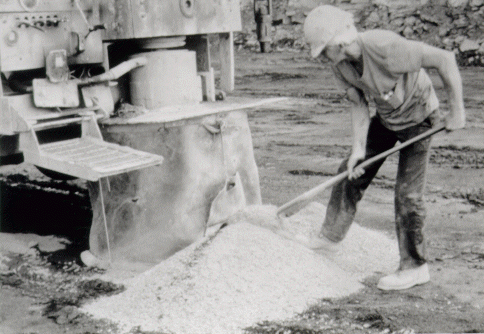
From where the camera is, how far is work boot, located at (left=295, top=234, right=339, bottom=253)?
409cm

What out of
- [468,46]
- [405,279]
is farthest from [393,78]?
[468,46]

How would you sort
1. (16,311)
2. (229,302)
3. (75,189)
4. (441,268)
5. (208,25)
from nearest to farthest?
(229,302)
(16,311)
(441,268)
(208,25)
(75,189)

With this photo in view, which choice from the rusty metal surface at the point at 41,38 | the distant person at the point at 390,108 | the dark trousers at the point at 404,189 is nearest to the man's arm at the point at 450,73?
the distant person at the point at 390,108

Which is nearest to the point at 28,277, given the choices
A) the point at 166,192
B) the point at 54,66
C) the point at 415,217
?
the point at 166,192

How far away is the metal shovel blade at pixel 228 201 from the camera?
4.29 m

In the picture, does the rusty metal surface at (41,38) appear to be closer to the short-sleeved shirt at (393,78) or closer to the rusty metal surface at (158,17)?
the rusty metal surface at (158,17)

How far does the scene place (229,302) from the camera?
3.50 m

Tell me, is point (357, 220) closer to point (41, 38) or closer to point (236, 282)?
point (236, 282)

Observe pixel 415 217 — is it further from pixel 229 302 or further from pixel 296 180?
pixel 296 180

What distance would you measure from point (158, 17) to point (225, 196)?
3.56ft

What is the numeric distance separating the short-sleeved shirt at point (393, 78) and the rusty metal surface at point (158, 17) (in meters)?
1.09

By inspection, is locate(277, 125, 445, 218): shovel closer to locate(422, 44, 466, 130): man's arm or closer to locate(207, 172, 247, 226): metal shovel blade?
locate(422, 44, 466, 130): man's arm

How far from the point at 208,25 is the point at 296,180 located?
6.21 ft

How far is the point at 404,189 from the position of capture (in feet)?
12.1
